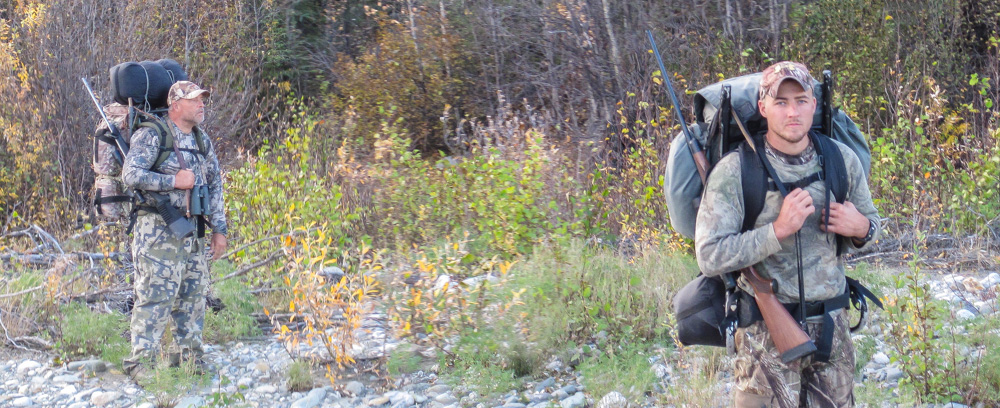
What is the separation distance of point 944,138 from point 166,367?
21.4 ft

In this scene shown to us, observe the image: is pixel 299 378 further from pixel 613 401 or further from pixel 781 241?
pixel 781 241

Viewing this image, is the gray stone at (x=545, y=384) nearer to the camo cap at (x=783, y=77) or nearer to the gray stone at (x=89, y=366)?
the camo cap at (x=783, y=77)

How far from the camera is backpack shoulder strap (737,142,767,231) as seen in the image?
9.65ft

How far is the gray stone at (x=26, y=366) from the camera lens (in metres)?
5.86

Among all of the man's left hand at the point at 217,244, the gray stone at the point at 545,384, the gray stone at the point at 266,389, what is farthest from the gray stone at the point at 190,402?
the gray stone at the point at 545,384

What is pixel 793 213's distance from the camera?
276 cm

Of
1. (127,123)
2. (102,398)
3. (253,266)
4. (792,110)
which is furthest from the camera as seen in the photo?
(253,266)

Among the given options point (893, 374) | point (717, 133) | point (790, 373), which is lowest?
point (893, 374)

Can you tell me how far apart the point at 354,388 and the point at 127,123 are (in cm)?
210

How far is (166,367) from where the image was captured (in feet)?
17.1

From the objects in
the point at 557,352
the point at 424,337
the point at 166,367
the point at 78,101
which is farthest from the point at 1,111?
the point at 557,352

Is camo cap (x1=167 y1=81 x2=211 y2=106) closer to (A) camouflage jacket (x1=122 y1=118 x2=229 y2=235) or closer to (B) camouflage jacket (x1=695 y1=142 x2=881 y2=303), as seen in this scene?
(A) camouflage jacket (x1=122 y1=118 x2=229 y2=235)

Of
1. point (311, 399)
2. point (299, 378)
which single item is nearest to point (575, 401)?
point (311, 399)

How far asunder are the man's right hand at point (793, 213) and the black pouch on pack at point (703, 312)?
15.7 inches
